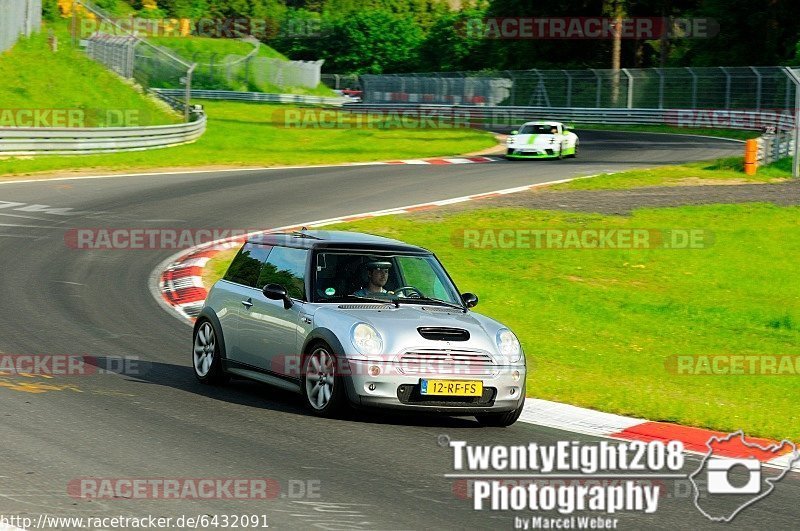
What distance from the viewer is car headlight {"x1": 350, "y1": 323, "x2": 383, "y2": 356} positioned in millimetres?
9172

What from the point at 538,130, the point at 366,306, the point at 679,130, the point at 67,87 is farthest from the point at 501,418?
the point at 679,130

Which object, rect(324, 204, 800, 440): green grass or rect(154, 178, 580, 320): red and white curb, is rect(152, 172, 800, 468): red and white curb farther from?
rect(324, 204, 800, 440): green grass

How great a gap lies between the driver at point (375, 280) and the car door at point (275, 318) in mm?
533

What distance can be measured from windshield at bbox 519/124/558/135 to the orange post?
662cm

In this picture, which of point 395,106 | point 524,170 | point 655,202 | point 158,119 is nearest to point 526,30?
point 395,106

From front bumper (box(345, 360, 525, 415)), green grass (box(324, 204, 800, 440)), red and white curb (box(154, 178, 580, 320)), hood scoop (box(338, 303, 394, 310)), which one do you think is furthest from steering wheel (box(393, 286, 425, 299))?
red and white curb (box(154, 178, 580, 320))

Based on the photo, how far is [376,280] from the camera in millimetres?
10211

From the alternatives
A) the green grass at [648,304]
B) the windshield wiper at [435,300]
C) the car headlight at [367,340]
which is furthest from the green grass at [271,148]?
the car headlight at [367,340]

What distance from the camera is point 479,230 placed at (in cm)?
2280

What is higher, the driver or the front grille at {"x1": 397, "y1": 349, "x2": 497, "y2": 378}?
the driver

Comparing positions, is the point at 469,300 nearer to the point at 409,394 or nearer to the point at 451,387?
the point at 451,387

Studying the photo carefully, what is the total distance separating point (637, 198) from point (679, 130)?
26682 millimetres

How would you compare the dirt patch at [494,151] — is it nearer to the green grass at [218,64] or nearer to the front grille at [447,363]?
the front grille at [447,363]

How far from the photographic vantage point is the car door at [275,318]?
9.99 metres
